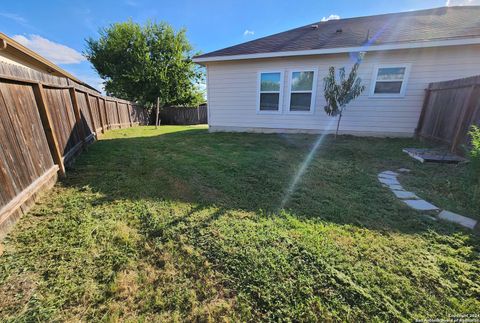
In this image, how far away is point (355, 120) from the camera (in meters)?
6.77

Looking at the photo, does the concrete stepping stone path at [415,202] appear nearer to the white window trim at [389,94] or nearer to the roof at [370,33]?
the white window trim at [389,94]

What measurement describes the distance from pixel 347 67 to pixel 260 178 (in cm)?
542

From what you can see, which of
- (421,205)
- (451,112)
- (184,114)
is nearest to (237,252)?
(421,205)

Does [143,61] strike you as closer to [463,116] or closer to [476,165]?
[463,116]

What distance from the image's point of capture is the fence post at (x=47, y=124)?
9.27ft

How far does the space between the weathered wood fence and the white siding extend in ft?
30.3

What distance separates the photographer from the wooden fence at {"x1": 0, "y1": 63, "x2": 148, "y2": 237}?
2.05 m

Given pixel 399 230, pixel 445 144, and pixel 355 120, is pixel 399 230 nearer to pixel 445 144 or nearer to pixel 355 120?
pixel 445 144

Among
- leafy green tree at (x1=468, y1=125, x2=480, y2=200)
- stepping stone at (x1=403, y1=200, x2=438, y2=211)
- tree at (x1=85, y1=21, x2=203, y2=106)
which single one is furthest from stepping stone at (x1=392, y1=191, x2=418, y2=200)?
tree at (x1=85, y1=21, x2=203, y2=106)

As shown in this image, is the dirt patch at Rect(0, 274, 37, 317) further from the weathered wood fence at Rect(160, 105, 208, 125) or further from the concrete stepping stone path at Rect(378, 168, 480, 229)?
the weathered wood fence at Rect(160, 105, 208, 125)

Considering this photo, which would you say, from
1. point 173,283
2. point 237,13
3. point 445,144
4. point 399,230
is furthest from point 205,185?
point 237,13

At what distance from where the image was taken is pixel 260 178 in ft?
11.1

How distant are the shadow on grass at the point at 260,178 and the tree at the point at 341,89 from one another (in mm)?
1322

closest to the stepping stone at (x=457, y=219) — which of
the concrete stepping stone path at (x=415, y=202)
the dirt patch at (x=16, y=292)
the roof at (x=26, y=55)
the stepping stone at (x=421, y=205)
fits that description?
the concrete stepping stone path at (x=415, y=202)
